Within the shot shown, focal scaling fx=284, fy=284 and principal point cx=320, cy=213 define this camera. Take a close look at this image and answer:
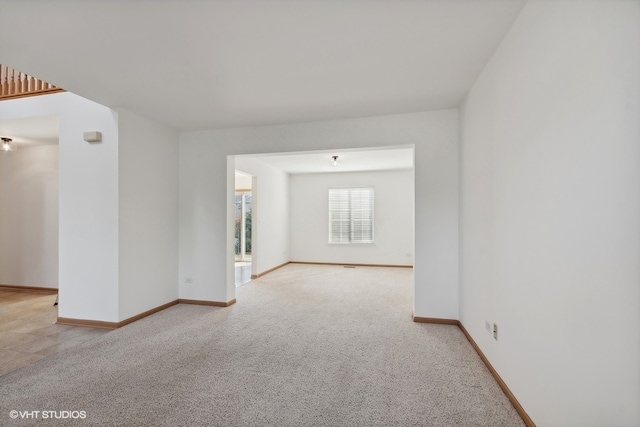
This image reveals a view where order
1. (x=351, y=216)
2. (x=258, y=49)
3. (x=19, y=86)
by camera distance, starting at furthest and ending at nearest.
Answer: (x=351, y=216) → (x=19, y=86) → (x=258, y=49)

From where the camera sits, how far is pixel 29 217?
16.8 feet

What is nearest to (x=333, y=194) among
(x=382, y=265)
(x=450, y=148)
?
(x=382, y=265)

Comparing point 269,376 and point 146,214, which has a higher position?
point 146,214

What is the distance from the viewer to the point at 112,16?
1817mm

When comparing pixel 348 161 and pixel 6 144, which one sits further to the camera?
pixel 348 161

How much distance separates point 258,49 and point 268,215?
4.79 metres

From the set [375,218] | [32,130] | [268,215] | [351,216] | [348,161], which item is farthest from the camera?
[351,216]

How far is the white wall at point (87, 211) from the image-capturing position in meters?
3.35

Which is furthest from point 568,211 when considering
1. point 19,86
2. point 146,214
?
point 19,86

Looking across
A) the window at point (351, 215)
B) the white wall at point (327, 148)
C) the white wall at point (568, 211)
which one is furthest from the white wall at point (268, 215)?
the white wall at point (568, 211)

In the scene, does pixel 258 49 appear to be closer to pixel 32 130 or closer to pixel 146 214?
pixel 146 214

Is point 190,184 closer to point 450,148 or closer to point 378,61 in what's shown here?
point 378,61

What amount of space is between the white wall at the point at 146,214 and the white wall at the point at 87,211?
9 centimetres

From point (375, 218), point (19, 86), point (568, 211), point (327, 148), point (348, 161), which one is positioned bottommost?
point (375, 218)
